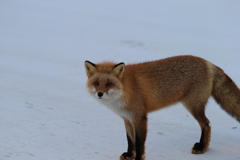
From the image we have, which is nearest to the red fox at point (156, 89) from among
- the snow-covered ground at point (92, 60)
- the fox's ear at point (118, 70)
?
the fox's ear at point (118, 70)

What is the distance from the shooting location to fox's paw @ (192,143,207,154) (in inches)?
143

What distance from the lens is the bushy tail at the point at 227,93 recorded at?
370 centimetres

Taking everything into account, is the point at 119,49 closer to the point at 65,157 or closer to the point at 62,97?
the point at 62,97

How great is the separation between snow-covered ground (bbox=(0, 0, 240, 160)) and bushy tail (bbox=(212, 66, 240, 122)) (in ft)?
1.41

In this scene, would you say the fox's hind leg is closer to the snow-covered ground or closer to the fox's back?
the snow-covered ground

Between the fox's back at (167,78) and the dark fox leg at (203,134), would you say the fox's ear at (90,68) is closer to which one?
the fox's back at (167,78)

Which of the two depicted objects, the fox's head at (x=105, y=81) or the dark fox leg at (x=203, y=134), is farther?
the dark fox leg at (x=203, y=134)

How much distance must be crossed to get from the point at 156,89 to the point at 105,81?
65cm

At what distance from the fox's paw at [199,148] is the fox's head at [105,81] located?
3.71ft

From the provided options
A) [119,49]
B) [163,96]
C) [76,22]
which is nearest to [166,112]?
[163,96]

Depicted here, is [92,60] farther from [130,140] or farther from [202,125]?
[202,125]

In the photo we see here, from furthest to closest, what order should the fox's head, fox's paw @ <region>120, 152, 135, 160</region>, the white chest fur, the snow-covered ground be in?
the snow-covered ground, fox's paw @ <region>120, 152, 135, 160</region>, the white chest fur, the fox's head

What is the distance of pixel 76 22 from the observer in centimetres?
850

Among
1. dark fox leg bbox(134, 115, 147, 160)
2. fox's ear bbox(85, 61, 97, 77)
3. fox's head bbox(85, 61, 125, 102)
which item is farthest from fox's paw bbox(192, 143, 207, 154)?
fox's ear bbox(85, 61, 97, 77)
